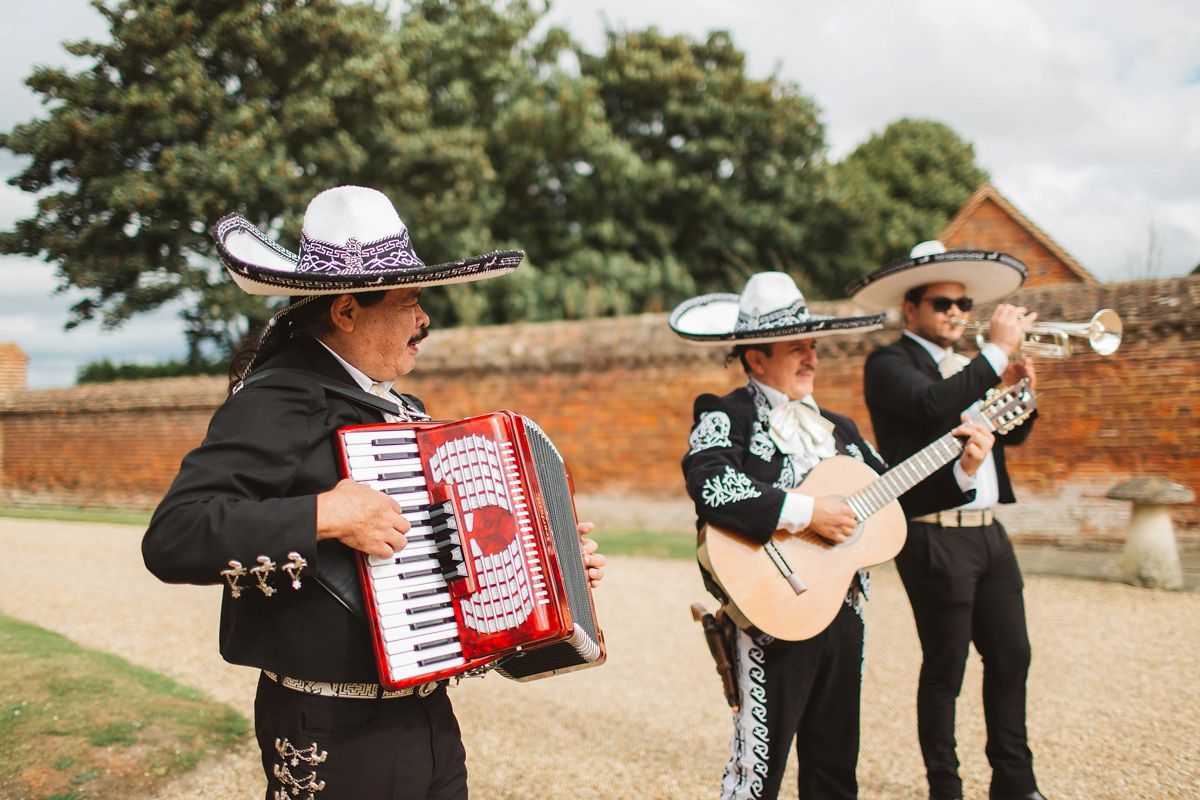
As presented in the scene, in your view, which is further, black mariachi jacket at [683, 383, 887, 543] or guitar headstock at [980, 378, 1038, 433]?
guitar headstock at [980, 378, 1038, 433]

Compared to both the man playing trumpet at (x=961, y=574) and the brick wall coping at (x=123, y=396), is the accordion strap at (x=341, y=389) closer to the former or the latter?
the man playing trumpet at (x=961, y=574)

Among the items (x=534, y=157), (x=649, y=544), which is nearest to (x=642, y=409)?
(x=649, y=544)

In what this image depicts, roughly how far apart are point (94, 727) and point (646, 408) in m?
7.22

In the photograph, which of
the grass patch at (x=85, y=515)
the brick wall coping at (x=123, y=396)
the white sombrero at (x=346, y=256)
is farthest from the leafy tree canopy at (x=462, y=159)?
the white sombrero at (x=346, y=256)

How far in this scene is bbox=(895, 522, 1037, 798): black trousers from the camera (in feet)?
9.98

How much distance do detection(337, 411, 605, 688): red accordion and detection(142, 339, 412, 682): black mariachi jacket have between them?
108 millimetres

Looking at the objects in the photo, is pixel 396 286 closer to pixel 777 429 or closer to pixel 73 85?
pixel 777 429

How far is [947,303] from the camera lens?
3379 mm

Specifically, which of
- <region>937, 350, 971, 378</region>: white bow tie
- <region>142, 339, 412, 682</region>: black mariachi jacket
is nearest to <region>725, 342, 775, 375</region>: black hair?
<region>937, 350, 971, 378</region>: white bow tie

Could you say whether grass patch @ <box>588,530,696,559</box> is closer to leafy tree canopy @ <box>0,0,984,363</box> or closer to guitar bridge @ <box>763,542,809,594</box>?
leafy tree canopy @ <box>0,0,984,363</box>

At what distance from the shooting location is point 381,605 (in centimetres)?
159

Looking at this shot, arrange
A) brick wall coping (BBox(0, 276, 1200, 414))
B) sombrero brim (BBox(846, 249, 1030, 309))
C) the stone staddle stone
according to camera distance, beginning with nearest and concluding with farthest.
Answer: sombrero brim (BBox(846, 249, 1030, 309)), the stone staddle stone, brick wall coping (BBox(0, 276, 1200, 414))

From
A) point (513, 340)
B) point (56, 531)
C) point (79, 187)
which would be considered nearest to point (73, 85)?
point (79, 187)

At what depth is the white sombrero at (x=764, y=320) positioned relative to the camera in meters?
2.75
